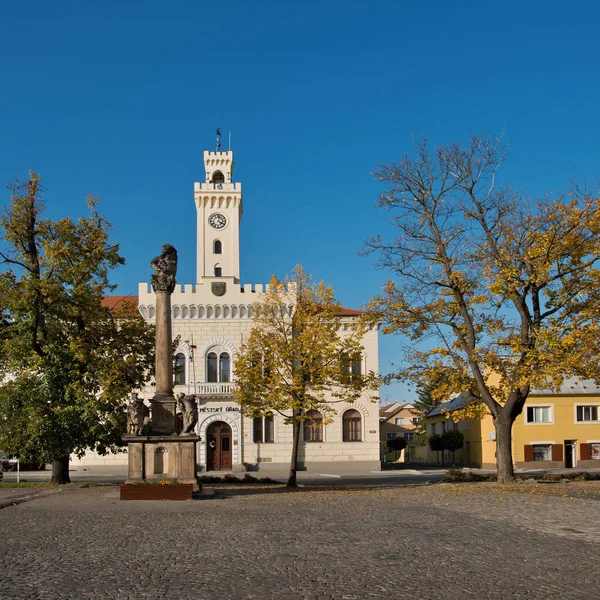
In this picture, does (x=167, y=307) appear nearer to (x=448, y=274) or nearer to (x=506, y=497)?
(x=448, y=274)

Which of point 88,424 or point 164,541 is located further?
point 88,424

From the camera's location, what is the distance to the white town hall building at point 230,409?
4881 cm

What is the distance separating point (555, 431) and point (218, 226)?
28.4 metres

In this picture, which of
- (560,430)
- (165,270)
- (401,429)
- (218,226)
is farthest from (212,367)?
(401,429)

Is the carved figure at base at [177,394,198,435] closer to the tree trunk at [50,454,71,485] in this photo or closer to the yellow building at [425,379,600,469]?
the tree trunk at [50,454,71,485]

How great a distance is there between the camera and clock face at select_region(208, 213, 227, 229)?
54.9 metres

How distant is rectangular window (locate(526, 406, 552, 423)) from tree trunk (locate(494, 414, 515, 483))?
2857 cm

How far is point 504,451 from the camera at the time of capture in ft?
89.3

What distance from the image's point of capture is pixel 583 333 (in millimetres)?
23797

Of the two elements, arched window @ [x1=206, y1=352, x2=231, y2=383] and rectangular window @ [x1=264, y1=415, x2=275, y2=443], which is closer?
rectangular window @ [x1=264, y1=415, x2=275, y2=443]

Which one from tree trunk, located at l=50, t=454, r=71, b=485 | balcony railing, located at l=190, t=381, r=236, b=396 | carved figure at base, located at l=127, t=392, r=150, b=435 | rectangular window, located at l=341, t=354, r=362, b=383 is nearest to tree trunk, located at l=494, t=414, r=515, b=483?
rectangular window, located at l=341, t=354, r=362, b=383

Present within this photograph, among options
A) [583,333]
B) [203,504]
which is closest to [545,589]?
[203,504]

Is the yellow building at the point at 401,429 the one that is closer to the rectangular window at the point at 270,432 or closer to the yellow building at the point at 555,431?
the yellow building at the point at 555,431

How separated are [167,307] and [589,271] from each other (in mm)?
14108
